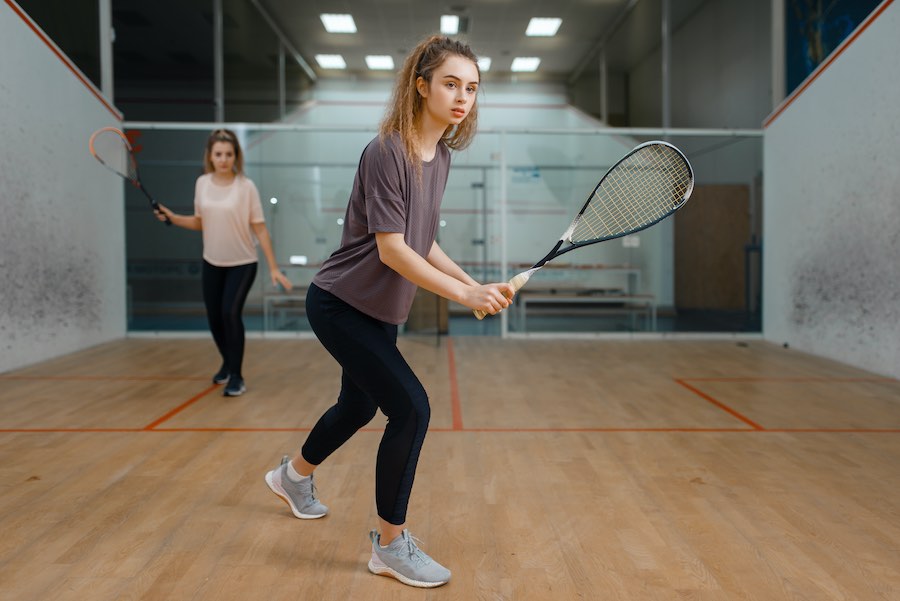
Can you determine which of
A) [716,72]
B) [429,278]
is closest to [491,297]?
[429,278]

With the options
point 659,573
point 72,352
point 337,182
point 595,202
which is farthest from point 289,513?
point 337,182

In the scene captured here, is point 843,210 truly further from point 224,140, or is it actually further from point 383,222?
point 383,222

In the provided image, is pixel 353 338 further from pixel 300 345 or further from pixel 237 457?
pixel 300 345

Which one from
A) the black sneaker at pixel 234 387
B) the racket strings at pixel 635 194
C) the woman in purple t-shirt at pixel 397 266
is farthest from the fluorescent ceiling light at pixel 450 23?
the woman in purple t-shirt at pixel 397 266

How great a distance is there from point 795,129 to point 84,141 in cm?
456

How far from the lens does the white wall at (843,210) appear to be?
3.83 metres

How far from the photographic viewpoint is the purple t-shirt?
4.10 feet

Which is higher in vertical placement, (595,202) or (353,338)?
(595,202)

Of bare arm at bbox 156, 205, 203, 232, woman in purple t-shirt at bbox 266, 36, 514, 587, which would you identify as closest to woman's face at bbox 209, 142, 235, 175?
bare arm at bbox 156, 205, 203, 232

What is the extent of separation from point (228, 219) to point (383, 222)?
2.05m

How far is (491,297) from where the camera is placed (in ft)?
3.83

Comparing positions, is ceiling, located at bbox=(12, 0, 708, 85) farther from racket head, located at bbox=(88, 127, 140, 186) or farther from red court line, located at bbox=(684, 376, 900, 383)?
red court line, located at bbox=(684, 376, 900, 383)

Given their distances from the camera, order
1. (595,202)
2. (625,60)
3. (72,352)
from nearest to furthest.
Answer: (595,202) < (72,352) < (625,60)

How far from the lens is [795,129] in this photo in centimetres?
498
